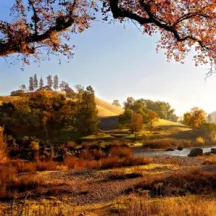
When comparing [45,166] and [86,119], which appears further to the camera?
[86,119]

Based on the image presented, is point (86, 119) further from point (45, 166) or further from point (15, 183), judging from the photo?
point (15, 183)

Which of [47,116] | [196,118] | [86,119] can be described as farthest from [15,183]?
[196,118]

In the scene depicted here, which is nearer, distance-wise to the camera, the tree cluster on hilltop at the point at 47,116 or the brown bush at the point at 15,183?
the brown bush at the point at 15,183

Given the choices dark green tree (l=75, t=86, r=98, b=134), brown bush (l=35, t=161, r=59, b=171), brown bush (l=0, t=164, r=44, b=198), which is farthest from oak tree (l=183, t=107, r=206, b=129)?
brown bush (l=0, t=164, r=44, b=198)

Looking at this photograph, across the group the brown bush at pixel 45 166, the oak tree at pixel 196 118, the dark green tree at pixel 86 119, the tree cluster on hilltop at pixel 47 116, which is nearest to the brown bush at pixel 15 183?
the brown bush at pixel 45 166

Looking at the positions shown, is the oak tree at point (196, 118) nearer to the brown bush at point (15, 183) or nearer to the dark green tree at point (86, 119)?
the dark green tree at point (86, 119)

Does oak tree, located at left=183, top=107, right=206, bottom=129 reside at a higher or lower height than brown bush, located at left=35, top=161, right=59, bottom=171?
higher

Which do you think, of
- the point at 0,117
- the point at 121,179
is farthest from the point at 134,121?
the point at 121,179

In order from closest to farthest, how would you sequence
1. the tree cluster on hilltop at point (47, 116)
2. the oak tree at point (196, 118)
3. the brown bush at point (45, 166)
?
the brown bush at point (45, 166), the tree cluster on hilltop at point (47, 116), the oak tree at point (196, 118)

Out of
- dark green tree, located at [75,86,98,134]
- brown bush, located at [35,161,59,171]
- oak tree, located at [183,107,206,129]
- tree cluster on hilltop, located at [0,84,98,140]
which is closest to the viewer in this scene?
brown bush, located at [35,161,59,171]

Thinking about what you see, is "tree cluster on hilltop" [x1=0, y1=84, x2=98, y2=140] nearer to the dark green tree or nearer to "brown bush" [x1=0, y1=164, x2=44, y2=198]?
the dark green tree

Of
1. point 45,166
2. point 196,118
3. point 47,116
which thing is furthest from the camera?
point 196,118

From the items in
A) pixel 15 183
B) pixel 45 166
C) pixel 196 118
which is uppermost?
pixel 196 118

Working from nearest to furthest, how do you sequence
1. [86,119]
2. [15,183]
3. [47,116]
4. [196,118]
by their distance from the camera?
[15,183] < [47,116] < [86,119] < [196,118]
